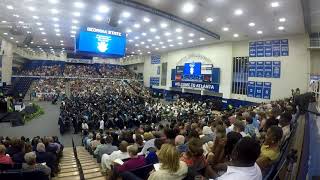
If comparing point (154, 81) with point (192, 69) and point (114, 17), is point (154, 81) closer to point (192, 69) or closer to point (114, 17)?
point (192, 69)

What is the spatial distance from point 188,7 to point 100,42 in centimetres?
580

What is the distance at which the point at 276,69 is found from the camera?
2006cm

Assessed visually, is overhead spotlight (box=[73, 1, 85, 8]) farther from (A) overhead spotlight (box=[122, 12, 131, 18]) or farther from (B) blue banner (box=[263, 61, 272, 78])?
(B) blue banner (box=[263, 61, 272, 78])

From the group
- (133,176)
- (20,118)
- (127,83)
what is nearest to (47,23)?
(20,118)

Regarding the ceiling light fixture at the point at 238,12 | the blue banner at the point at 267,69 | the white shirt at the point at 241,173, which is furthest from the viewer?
the blue banner at the point at 267,69

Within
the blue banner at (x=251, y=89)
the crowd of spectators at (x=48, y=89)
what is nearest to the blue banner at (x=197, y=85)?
the blue banner at (x=251, y=89)

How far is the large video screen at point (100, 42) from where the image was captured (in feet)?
52.7

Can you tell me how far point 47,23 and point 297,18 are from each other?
16.6 m

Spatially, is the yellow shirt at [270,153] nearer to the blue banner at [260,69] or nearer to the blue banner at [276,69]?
the blue banner at [276,69]

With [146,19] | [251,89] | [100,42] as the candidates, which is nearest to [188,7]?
[146,19]

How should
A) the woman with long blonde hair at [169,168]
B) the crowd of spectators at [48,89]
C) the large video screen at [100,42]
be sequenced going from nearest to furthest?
the woman with long blonde hair at [169,168] < the large video screen at [100,42] < the crowd of spectators at [48,89]

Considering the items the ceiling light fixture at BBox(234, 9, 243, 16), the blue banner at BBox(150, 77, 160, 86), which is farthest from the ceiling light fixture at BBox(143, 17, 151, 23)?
the blue banner at BBox(150, 77, 160, 86)

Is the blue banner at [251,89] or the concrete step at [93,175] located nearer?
the concrete step at [93,175]

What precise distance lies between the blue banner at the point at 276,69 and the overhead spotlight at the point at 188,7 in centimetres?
905
